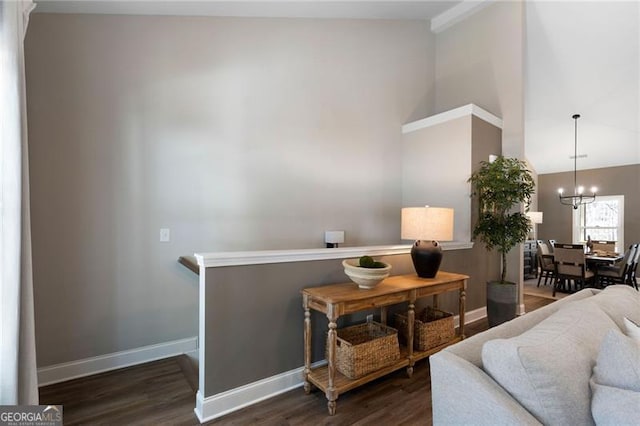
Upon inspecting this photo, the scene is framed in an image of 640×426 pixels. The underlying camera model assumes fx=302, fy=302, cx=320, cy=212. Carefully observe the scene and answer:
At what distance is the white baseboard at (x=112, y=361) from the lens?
2.29 metres

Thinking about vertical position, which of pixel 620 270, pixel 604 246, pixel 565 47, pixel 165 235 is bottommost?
pixel 620 270

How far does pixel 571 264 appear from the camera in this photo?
5.07 metres

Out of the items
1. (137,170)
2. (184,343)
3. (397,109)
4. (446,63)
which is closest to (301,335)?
(184,343)

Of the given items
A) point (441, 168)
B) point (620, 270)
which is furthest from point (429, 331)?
point (620, 270)

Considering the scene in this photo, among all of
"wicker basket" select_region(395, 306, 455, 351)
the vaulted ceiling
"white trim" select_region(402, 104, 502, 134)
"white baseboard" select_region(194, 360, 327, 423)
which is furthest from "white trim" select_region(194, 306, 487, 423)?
"white trim" select_region(402, 104, 502, 134)

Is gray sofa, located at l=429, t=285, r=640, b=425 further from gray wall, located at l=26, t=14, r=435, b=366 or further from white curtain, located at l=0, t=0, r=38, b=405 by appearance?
white curtain, located at l=0, t=0, r=38, b=405

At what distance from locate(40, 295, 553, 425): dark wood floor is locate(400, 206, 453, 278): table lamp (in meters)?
0.86

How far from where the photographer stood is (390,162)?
420cm

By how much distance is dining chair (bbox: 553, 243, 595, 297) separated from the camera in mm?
4977

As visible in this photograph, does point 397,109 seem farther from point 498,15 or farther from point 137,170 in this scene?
point 137,170

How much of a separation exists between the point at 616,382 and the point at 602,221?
28.4 ft

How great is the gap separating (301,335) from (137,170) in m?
1.96

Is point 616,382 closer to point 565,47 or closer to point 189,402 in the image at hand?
point 189,402

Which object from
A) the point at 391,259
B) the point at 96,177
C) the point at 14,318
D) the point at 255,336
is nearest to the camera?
the point at 14,318
